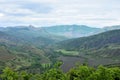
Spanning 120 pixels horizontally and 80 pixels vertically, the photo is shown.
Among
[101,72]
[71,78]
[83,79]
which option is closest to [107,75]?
[101,72]

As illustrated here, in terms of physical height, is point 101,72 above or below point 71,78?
above

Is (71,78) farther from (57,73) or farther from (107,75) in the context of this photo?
(107,75)

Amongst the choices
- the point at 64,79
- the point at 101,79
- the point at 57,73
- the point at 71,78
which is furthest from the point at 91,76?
the point at 71,78

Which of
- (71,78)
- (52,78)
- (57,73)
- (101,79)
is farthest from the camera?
(71,78)

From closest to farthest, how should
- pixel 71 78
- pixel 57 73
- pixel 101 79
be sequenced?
1. pixel 101 79
2. pixel 57 73
3. pixel 71 78

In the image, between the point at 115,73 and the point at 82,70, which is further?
the point at 115,73

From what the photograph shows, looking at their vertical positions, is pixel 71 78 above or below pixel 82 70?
below

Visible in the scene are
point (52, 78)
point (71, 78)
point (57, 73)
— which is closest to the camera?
point (52, 78)

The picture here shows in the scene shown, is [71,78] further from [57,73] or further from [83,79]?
[83,79]

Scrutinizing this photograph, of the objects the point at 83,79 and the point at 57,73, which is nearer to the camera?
the point at 83,79
